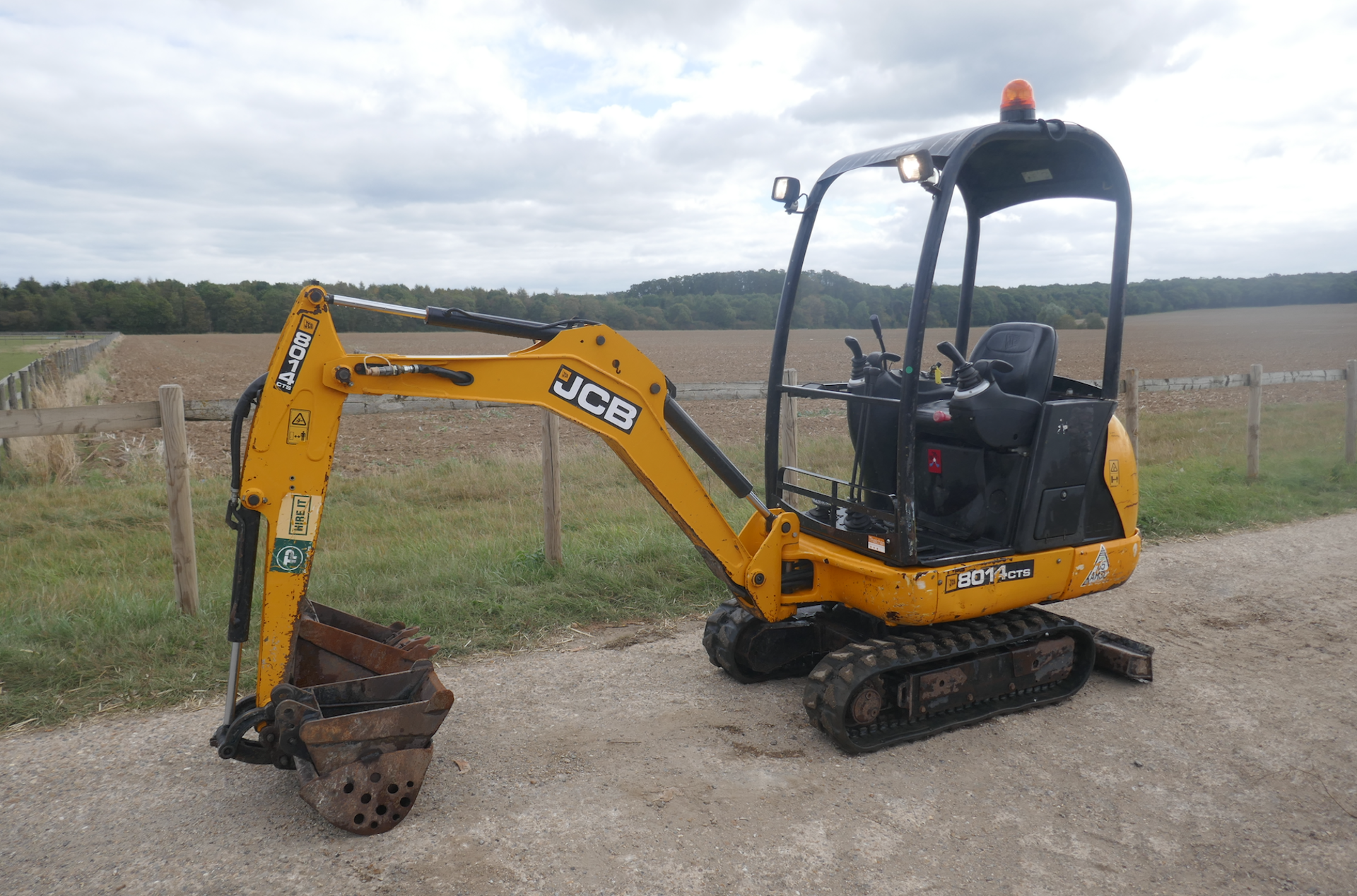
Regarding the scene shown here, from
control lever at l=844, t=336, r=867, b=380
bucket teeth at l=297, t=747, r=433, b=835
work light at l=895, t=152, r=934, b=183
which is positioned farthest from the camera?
control lever at l=844, t=336, r=867, b=380

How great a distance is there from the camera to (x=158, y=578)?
668 cm

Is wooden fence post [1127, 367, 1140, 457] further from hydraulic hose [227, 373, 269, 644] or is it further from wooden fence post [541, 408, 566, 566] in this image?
hydraulic hose [227, 373, 269, 644]

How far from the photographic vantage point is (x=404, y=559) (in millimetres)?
6910

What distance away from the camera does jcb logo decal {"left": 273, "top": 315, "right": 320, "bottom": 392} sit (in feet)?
11.4

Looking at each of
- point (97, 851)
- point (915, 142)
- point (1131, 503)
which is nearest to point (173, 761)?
point (97, 851)

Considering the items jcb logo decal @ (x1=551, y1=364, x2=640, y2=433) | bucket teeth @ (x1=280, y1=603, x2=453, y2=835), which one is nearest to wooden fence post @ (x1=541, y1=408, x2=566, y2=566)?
bucket teeth @ (x1=280, y1=603, x2=453, y2=835)

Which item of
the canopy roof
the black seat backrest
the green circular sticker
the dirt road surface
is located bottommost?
the dirt road surface

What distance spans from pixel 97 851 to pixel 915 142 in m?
4.75

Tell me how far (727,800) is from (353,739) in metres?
1.55

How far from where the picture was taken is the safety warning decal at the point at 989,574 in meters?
4.41

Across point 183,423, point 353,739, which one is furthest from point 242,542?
point 183,423

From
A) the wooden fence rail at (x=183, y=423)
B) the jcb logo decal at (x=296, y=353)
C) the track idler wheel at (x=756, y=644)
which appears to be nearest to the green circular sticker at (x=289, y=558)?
the jcb logo decal at (x=296, y=353)

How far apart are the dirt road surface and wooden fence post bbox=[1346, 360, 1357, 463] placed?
314 inches

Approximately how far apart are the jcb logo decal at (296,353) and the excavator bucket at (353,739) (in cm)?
118
